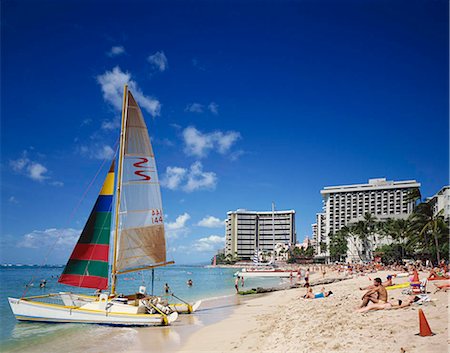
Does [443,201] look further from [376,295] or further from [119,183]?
[119,183]

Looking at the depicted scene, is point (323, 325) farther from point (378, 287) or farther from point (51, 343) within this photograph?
point (51, 343)

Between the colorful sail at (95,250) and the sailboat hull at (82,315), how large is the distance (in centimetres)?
150

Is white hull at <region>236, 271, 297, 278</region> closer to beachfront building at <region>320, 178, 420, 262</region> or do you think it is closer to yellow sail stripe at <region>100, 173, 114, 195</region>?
yellow sail stripe at <region>100, 173, 114, 195</region>

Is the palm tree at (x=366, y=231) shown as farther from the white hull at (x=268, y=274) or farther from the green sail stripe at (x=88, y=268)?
the green sail stripe at (x=88, y=268)

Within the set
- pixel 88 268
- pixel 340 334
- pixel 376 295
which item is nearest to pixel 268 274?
pixel 88 268

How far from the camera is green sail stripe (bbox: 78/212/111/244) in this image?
21078 mm

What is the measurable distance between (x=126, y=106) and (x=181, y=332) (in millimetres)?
12711

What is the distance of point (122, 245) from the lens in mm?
19984

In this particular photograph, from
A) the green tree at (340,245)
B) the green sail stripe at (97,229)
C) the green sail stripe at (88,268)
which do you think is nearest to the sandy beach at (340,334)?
the green sail stripe at (88,268)

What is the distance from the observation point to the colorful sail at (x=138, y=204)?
20.2m

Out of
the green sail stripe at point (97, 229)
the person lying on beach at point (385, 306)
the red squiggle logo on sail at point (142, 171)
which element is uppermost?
the red squiggle logo on sail at point (142, 171)

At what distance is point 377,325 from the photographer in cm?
1073

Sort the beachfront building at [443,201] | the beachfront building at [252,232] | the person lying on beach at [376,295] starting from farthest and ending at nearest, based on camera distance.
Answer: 1. the beachfront building at [252,232]
2. the beachfront building at [443,201]
3. the person lying on beach at [376,295]

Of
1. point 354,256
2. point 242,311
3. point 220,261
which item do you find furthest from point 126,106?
point 220,261
